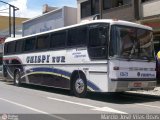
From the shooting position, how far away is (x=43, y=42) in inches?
775

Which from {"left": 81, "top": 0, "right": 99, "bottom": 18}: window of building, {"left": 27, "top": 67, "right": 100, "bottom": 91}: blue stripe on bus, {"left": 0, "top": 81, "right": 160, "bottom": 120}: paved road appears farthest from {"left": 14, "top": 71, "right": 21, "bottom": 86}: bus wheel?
{"left": 81, "top": 0, "right": 99, "bottom": 18}: window of building

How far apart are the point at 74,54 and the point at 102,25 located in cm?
233

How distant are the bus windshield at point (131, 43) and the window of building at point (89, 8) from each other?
1542 cm

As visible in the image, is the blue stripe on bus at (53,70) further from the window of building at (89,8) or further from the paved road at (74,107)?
the window of building at (89,8)

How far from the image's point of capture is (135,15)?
24344mm

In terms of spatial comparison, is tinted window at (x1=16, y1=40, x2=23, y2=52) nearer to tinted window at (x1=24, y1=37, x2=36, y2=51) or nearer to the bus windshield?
tinted window at (x1=24, y1=37, x2=36, y2=51)

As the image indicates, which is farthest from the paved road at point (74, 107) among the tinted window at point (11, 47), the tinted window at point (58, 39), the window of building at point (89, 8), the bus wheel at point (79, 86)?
the window of building at point (89, 8)

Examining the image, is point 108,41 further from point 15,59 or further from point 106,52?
point 15,59

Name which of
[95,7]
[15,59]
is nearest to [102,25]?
[15,59]

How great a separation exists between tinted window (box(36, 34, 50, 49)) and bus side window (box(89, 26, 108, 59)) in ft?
14.1

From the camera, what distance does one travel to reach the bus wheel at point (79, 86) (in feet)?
51.5

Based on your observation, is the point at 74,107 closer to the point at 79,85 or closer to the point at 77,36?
the point at 79,85

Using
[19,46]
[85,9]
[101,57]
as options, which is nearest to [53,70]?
[101,57]

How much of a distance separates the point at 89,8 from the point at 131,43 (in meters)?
17.3
